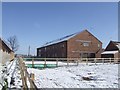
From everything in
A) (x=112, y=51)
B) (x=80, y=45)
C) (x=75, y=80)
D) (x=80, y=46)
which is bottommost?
(x=75, y=80)

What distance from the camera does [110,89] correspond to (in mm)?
9695

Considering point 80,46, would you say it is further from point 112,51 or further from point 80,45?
point 112,51

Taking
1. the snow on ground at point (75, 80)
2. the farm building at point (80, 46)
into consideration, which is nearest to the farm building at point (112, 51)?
the farm building at point (80, 46)

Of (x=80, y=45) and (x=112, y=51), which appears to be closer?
(x=80, y=45)

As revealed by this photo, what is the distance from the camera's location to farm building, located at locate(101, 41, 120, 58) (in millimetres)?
48575

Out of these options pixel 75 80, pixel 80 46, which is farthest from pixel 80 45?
pixel 75 80

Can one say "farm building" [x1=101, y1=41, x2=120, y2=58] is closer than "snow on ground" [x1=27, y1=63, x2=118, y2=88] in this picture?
No

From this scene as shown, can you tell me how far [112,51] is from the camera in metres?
51.9

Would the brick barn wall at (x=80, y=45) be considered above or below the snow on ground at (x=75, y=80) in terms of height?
above

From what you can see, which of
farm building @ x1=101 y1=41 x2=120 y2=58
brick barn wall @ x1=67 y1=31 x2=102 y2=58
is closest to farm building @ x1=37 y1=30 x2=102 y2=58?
brick barn wall @ x1=67 y1=31 x2=102 y2=58

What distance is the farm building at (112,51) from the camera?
48.6 meters

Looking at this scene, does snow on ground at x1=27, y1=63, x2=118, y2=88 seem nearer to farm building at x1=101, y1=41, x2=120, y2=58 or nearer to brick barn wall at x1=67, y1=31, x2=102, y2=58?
brick barn wall at x1=67, y1=31, x2=102, y2=58

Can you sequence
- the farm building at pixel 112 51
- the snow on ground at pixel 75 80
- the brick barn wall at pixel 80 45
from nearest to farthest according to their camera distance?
the snow on ground at pixel 75 80 < the brick barn wall at pixel 80 45 < the farm building at pixel 112 51

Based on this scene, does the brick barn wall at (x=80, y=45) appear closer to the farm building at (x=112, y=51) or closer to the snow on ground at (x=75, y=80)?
the farm building at (x=112, y=51)
